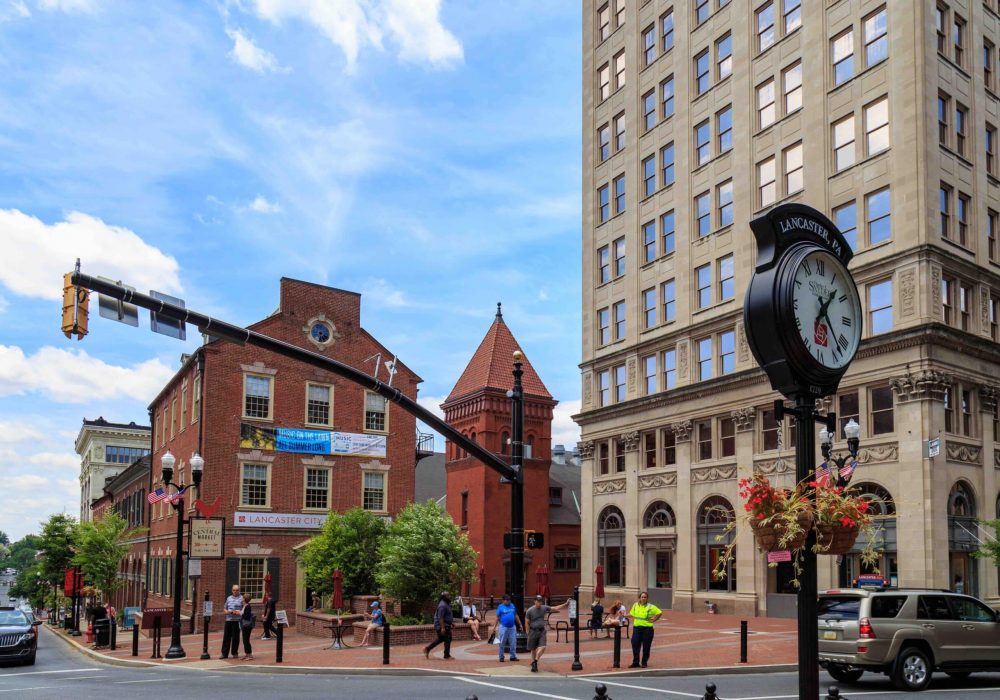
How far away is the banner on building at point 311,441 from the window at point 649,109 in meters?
20.8

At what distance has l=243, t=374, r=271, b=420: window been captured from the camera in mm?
43438

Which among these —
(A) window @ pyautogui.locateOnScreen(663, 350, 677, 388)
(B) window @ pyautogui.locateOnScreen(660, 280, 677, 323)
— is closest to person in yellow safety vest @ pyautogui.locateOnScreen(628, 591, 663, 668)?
(A) window @ pyautogui.locateOnScreen(663, 350, 677, 388)

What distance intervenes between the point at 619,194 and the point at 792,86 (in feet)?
41.5

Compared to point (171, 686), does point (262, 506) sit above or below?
above

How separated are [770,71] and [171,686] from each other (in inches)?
1333

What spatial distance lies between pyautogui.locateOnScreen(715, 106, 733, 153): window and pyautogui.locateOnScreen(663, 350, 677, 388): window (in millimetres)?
9712

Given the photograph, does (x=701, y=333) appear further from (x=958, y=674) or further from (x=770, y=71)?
(x=958, y=674)

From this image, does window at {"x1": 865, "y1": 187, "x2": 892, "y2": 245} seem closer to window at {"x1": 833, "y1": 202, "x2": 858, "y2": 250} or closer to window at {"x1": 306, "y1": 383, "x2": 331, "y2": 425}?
window at {"x1": 833, "y1": 202, "x2": 858, "y2": 250}

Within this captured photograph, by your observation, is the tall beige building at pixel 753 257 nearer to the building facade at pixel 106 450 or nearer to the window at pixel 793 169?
the window at pixel 793 169

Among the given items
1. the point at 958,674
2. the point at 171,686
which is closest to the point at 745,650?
the point at 958,674

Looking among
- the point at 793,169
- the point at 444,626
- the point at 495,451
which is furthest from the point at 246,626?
the point at 495,451

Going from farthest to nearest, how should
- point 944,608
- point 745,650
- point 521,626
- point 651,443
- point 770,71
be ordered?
point 651,443 < point 770,71 < point 521,626 < point 745,650 < point 944,608

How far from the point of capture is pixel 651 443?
152 feet

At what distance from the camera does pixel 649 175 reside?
4825cm
